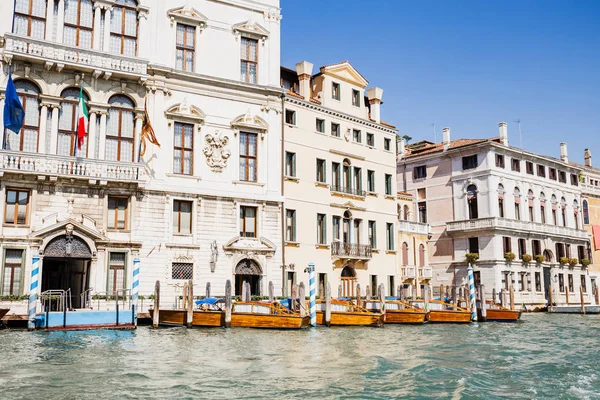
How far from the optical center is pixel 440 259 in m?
44.1

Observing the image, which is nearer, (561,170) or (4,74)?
(4,74)

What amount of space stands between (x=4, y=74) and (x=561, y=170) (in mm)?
40909

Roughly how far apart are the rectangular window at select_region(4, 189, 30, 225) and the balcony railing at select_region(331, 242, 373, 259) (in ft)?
48.4

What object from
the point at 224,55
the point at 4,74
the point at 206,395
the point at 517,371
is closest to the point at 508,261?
the point at 224,55

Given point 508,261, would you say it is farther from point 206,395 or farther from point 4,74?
point 206,395

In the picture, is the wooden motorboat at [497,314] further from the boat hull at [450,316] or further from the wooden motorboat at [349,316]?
the wooden motorboat at [349,316]

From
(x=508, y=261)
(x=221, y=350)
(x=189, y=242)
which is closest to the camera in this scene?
(x=221, y=350)

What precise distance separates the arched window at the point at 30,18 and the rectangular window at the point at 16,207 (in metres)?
5.98

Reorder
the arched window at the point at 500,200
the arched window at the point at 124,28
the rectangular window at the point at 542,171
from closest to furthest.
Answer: the arched window at the point at 124,28 < the arched window at the point at 500,200 < the rectangular window at the point at 542,171

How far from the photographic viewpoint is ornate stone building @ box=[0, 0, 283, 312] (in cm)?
2284

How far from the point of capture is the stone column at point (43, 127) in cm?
2303

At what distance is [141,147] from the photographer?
2498 centimetres

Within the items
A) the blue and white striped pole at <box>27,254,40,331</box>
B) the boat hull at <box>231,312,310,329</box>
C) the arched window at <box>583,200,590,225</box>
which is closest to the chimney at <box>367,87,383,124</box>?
the boat hull at <box>231,312,310,329</box>

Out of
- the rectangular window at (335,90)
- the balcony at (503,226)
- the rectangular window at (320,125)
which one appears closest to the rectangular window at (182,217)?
the rectangular window at (320,125)
